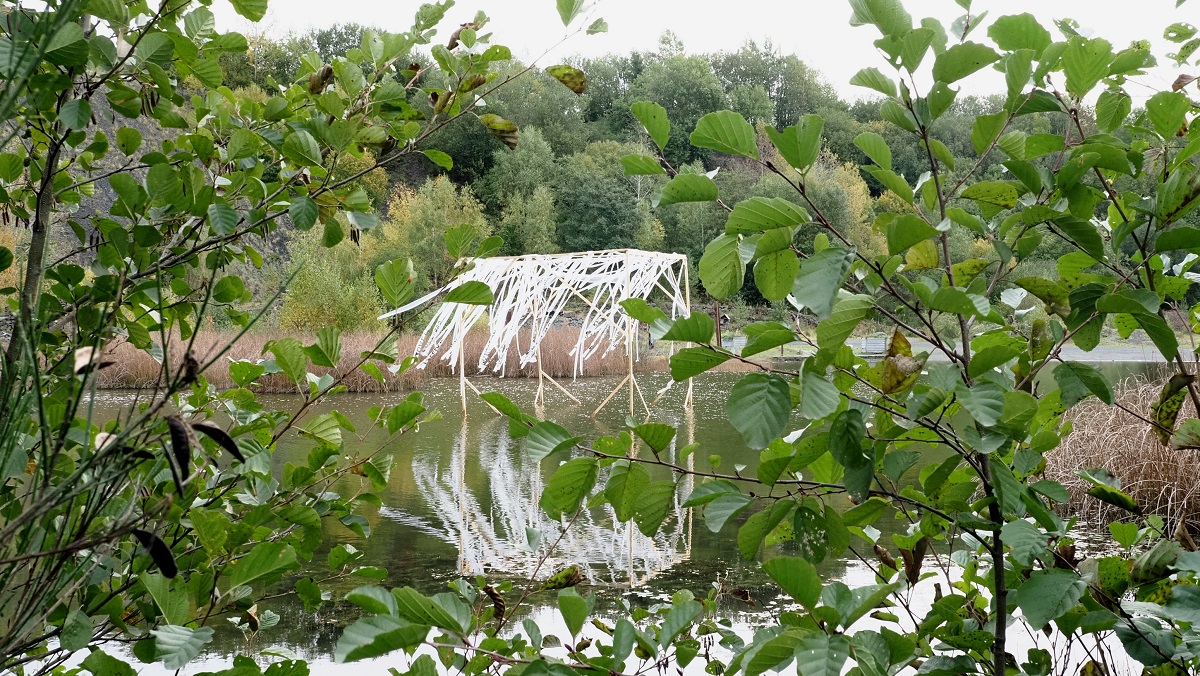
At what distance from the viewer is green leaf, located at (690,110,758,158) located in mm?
668

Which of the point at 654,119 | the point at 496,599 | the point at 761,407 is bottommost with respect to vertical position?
the point at 496,599

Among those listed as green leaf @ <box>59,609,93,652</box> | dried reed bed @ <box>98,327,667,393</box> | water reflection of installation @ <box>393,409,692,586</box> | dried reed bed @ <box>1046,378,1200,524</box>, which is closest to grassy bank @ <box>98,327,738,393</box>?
dried reed bed @ <box>98,327,667,393</box>

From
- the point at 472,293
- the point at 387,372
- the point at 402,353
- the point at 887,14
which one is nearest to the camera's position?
the point at 887,14

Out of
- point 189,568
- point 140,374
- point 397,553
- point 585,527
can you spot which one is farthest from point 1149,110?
point 140,374

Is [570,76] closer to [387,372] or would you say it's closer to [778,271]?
[778,271]

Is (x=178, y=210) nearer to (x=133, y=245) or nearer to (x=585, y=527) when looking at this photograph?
(x=133, y=245)

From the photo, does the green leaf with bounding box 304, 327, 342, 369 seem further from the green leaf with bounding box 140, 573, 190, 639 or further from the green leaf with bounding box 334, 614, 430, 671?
the green leaf with bounding box 334, 614, 430, 671

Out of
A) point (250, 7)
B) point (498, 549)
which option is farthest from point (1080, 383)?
point (498, 549)

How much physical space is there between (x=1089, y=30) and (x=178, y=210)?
3.11 feet

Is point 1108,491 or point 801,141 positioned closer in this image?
point 801,141

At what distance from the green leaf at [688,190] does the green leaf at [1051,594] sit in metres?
0.38

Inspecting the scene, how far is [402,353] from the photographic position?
10641 mm

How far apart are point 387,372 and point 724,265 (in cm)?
913

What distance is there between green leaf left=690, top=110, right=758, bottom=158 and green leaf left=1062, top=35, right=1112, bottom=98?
27 centimetres
